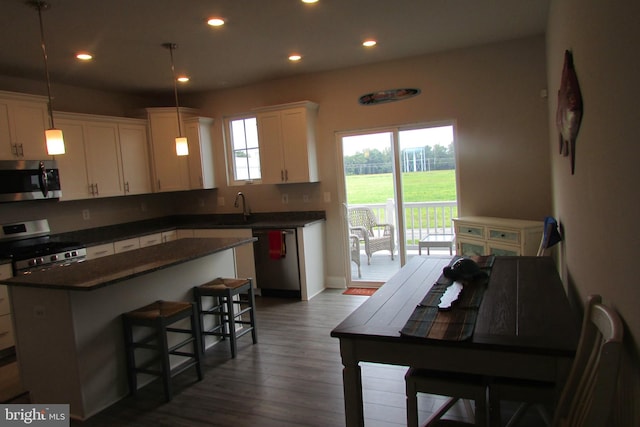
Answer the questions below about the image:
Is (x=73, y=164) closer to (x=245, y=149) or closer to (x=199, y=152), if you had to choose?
(x=199, y=152)

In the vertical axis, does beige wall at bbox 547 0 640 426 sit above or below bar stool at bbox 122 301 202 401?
→ above

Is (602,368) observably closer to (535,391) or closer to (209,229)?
(535,391)

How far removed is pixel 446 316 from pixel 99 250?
399cm

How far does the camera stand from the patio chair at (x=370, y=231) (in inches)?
208

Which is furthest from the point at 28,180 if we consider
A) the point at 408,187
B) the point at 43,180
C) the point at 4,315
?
the point at 408,187

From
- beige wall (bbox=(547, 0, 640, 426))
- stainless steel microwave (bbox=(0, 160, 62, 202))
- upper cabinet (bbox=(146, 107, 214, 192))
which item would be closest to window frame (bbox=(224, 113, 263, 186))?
upper cabinet (bbox=(146, 107, 214, 192))

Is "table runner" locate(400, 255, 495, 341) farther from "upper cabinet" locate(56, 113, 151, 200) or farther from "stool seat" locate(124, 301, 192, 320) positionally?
"upper cabinet" locate(56, 113, 151, 200)

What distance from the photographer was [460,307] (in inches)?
79.7

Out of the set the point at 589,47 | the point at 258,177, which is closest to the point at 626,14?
the point at 589,47

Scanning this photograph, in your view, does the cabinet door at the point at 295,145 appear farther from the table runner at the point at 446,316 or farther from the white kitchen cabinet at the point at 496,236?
the table runner at the point at 446,316

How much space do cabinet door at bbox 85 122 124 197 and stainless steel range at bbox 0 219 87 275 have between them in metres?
0.71

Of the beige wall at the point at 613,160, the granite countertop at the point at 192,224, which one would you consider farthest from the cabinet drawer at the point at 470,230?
the beige wall at the point at 613,160

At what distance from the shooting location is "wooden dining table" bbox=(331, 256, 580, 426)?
5.25ft
